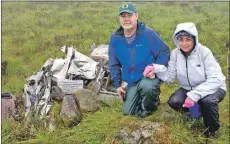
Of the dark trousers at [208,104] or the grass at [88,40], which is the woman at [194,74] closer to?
the dark trousers at [208,104]

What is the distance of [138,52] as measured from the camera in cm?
540

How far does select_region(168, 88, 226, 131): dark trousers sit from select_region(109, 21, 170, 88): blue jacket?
0.48m

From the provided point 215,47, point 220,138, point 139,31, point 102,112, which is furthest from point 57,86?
point 215,47

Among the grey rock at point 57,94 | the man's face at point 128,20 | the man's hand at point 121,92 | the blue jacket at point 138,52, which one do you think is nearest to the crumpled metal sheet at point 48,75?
the grey rock at point 57,94

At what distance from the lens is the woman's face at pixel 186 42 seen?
493cm

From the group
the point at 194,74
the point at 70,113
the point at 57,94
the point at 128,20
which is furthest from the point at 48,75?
the point at 194,74

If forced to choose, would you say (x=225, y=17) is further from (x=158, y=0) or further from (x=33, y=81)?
(x=33, y=81)

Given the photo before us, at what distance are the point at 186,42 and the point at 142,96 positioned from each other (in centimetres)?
96

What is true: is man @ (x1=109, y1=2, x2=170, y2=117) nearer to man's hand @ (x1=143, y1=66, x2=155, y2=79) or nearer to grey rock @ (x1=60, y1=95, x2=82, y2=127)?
man's hand @ (x1=143, y1=66, x2=155, y2=79)

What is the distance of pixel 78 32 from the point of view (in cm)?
1250

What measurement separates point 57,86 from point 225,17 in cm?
1033

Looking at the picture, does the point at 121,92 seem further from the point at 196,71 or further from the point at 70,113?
the point at 196,71

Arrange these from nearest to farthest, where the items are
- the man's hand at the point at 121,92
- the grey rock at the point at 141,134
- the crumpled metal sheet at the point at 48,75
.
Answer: the grey rock at the point at 141,134
the man's hand at the point at 121,92
the crumpled metal sheet at the point at 48,75

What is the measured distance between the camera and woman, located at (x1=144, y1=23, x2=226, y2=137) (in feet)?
16.0
